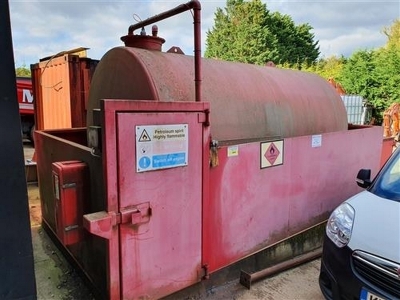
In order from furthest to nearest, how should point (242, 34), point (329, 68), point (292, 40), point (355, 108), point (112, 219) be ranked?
point (292, 40)
point (242, 34)
point (329, 68)
point (355, 108)
point (112, 219)

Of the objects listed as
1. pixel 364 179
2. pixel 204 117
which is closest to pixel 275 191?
pixel 364 179

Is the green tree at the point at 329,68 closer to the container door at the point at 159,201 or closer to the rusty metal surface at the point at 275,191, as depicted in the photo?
the rusty metal surface at the point at 275,191

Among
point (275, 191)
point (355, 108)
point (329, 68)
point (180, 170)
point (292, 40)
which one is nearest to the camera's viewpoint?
point (180, 170)

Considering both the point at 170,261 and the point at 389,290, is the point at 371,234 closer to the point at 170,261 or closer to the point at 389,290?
the point at 389,290

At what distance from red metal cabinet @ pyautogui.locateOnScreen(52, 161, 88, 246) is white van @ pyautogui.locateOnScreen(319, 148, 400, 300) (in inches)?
71.6

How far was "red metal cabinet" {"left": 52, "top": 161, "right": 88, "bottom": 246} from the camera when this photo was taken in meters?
2.20

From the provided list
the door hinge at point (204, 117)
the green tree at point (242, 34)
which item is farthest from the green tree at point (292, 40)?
the door hinge at point (204, 117)

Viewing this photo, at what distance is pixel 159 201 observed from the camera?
2180 millimetres

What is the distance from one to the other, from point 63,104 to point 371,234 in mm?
4546

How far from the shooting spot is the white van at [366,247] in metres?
1.90

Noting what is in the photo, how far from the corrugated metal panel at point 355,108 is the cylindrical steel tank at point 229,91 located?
9995mm

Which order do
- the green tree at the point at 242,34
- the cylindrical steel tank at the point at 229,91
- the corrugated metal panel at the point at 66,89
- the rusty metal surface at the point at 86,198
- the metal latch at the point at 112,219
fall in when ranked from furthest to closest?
the green tree at the point at 242,34 → the corrugated metal panel at the point at 66,89 → the cylindrical steel tank at the point at 229,91 → the rusty metal surface at the point at 86,198 → the metal latch at the point at 112,219

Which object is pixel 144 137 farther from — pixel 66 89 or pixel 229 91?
pixel 66 89

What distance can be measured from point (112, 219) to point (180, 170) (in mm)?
572
